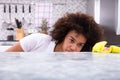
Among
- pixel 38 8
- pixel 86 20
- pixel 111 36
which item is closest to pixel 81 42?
pixel 86 20

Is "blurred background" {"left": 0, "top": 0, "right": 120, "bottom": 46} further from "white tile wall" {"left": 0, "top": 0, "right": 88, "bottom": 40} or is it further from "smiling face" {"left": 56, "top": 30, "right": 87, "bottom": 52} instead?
"smiling face" {"left": 56, "top": 30, "right": 87, "bottom": 52}

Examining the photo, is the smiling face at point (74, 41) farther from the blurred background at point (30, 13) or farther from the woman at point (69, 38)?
the blurred background at point (30, 13)

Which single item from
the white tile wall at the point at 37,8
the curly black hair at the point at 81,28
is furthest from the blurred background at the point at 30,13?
the curly black hair at the point at 81,28

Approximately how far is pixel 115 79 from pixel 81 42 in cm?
127

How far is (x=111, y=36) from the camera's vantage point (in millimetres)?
2561

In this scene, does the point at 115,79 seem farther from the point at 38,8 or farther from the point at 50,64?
the point at 38,8

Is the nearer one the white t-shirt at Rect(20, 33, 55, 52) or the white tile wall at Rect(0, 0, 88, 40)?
the white t-shirt at Rect(20, 33, 55, 52)

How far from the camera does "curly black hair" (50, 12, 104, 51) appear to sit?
150cm

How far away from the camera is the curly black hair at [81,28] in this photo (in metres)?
1.50

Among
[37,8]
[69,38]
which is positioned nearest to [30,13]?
[37,8]

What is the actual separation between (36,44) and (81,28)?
0.28 m

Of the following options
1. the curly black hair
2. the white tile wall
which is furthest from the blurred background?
the curly black hair

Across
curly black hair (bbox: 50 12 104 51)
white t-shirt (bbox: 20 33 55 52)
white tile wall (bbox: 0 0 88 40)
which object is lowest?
white t-shirt (bbox: 20 33 55 52)

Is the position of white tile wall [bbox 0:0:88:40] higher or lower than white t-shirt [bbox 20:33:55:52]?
higher
